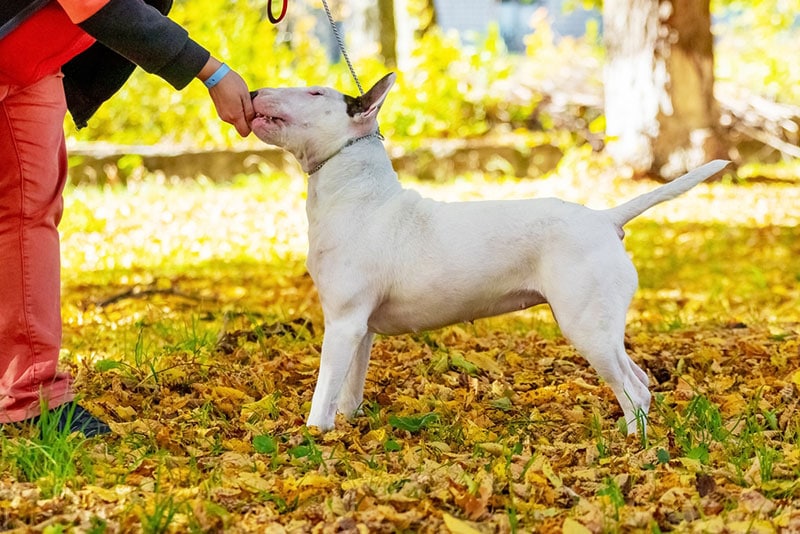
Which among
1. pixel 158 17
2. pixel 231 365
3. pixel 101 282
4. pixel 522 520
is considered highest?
pixel 158 17

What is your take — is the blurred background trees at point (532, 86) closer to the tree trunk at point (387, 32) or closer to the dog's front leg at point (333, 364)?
the tree trunk at point (387, 32)

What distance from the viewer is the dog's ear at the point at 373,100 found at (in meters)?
3.55

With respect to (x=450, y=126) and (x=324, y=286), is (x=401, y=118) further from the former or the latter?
(x=324, y=286)

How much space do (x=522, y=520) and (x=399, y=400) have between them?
4.11ft

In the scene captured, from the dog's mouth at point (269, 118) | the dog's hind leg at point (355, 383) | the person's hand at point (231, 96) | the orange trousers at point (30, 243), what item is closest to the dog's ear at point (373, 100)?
the dog's mouth at point (269, 118)

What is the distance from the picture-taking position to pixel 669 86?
9641 mm

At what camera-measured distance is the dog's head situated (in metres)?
3.60

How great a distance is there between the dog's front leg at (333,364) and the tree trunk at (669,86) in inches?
262

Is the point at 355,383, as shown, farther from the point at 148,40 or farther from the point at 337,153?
the point at 148,40

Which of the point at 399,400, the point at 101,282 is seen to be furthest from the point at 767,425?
the point at 101,282

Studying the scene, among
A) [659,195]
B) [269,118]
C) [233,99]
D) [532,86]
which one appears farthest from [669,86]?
[233,99]

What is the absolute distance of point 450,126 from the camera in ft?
38.3

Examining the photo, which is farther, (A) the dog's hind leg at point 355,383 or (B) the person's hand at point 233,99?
(A) the dog's hind leg at point 355,383

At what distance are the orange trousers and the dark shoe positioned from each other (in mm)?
43
